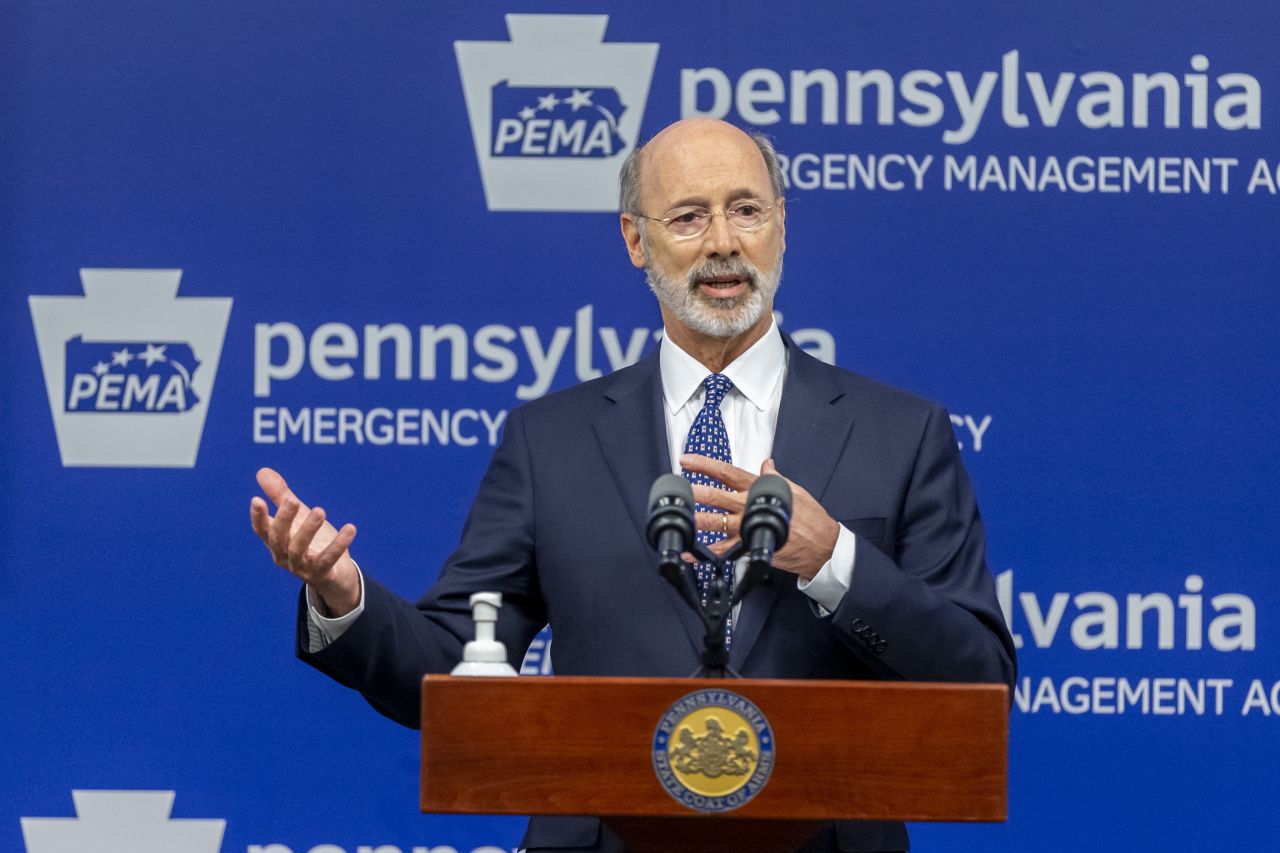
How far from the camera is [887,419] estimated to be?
250 centimetres

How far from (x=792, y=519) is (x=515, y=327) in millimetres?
1773

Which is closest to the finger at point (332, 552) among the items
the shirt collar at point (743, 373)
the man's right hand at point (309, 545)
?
the man's right hand at point (309, 545)

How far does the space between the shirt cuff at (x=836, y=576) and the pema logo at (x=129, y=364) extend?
76.9 inches

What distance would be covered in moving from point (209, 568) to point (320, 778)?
0.50 meters

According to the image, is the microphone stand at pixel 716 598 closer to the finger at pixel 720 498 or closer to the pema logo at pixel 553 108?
the finger at pixel 720 498

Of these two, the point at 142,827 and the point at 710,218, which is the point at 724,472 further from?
the point at 142,827

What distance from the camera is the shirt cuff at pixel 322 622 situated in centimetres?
221

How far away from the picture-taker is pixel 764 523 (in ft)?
5.70

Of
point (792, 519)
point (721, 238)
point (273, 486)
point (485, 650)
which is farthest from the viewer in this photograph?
point (721, 238)

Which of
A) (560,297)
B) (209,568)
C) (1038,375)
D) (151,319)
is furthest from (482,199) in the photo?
(1038,375)

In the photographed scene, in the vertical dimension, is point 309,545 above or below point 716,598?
above

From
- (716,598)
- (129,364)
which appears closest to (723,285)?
(716,598)

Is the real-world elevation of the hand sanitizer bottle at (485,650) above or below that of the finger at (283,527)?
below

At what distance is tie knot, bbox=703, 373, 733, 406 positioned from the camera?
2549 millimetres
